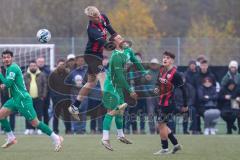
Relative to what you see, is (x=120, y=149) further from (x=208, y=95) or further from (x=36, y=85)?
(x=208, y=95)

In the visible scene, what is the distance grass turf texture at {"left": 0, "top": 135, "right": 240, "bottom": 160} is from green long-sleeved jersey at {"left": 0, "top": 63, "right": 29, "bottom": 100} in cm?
117

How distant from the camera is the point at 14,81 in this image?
643 inches

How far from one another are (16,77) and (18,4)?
3077 centimetres

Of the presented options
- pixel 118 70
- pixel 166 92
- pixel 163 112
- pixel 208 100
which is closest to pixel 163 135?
pixel 163 112

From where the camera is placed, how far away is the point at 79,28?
150 ft

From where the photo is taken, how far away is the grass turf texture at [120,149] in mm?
15078

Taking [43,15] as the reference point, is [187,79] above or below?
below

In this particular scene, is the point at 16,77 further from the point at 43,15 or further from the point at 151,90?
the point at 43,15

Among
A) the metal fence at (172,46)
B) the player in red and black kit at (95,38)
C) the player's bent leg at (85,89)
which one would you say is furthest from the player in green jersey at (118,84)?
the metal fence at (172,46)

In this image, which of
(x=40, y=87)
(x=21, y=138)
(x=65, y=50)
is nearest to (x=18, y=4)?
(x=65, y=50)

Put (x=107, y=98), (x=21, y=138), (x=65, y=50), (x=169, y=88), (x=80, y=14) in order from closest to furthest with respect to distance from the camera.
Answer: (x=169, y=88) → (x=107, y=98) → (x=21, y=138) → (x=65, y=50) → (x=80, y=14)

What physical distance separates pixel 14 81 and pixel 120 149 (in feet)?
8.76

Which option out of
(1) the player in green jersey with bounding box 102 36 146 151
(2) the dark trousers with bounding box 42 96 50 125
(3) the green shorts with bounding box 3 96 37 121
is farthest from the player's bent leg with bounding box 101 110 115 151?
(2) the dark trousers with bounding box 42 96 50 125

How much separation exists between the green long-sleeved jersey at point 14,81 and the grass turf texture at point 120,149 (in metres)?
1.17
